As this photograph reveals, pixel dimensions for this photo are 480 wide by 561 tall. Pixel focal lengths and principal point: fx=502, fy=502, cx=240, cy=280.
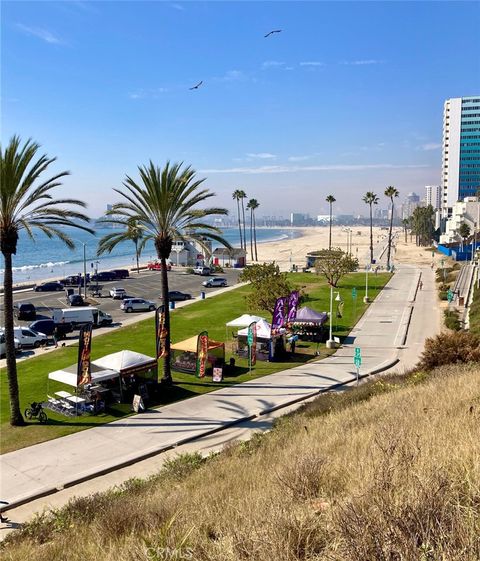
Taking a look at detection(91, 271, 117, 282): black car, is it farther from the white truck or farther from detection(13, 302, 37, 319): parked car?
the white truck

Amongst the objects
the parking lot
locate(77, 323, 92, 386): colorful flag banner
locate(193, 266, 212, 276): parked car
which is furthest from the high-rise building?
locate(77, 323, 92, 386): colorful flag banner

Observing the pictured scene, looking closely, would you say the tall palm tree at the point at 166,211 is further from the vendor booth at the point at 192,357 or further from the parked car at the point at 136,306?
the parked car at the point at 136,306

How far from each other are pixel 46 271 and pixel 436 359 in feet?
319

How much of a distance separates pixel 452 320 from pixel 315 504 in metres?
34.3

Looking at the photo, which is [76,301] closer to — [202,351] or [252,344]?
[252,344]

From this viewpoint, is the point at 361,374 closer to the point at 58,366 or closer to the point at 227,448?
the point at 227,448

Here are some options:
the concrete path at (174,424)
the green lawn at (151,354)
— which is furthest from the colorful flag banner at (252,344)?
the concrete path at (174,424)

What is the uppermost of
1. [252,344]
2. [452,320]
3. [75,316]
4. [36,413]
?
[252,344]

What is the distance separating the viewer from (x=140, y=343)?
109ft

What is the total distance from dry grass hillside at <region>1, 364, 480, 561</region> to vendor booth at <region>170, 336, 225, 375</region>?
12.3m

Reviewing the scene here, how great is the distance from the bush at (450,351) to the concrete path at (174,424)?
4.22 meters

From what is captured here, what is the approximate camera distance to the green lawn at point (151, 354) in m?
19.1

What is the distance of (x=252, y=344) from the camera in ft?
91.5

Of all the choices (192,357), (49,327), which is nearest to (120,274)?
(49,327)
